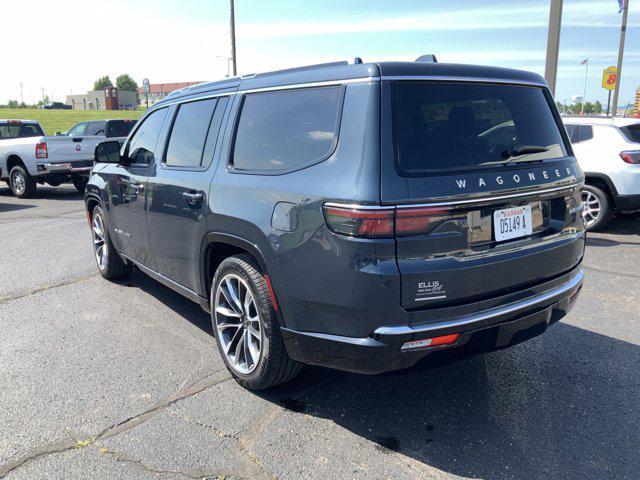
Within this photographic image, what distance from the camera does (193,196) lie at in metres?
3.64

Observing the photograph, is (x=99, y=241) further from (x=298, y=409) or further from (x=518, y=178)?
(x=518, y=178)

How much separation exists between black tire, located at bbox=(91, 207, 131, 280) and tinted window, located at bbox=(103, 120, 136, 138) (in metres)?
11.6

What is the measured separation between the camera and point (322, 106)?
2846 mm

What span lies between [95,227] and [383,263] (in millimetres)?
4486

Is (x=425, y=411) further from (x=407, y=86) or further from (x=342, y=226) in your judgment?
(x=407, y=86)

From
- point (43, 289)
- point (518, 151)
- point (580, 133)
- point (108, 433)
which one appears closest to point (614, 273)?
point (580, 133)

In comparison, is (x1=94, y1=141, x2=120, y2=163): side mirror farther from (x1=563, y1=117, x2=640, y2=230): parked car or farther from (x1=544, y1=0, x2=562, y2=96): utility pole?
(x1=544, y1=0, x2=562, y2=96): utility pole

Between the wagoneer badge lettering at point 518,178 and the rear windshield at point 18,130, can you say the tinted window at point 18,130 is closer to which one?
the rear windshield at point 18,130

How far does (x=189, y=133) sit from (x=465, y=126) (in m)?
2.11

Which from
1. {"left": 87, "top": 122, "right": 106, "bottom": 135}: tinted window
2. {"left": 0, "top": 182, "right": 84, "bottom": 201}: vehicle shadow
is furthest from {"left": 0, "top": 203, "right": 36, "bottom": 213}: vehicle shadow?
{"left": 87, "top": 122, "right": 106, "bottom": 135}: tinted window

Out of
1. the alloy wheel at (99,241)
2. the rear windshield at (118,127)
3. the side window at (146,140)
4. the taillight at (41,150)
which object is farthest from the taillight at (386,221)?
the rear windshield at (118,127)

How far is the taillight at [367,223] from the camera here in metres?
2.44

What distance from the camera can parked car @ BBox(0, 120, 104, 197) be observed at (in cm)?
1241

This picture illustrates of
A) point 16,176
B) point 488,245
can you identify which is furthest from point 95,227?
point 16,176
